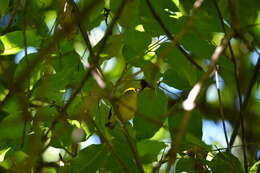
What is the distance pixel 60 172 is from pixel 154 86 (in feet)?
0.95

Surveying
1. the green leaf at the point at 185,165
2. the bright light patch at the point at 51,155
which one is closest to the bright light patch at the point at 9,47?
the green leaf at the point at 185,165

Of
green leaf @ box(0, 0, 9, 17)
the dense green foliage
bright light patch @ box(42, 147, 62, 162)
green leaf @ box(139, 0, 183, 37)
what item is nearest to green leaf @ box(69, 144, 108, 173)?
the dense green foliage

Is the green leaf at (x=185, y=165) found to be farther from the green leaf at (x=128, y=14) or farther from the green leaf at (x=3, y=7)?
the green leaf at (x=3, y=7)

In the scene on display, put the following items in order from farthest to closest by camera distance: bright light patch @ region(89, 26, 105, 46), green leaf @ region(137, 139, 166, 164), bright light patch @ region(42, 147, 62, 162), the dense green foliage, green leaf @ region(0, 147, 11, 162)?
bright light patch @ region(42, 147, 62, 162)
bright light patch @ region(89, 26, 105, 46)
green leaf @ region(0, 147, 11, 162)
the dense green foliage
green leaf @ region(137, 139, 166, 164)

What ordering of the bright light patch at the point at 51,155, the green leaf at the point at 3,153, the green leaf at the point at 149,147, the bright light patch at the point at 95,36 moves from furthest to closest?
the bright light patch at the point at 51,155 → the bright light patch at the point at 95,36 → the green leaf at the point at 3,153 → the green leaf at the point at 149,147

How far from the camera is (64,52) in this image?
1.44m

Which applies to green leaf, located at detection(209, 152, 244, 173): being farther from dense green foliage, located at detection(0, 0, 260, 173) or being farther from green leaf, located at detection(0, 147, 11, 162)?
green leaf, located at detection(0, 147, 11, 162)

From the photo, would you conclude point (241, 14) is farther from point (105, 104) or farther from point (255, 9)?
point (105, 104)

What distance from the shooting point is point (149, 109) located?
1.24 metres

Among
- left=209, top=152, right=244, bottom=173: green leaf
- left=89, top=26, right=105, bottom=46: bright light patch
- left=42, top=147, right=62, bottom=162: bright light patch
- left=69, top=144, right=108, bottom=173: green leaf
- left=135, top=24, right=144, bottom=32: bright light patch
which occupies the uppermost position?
left=135, top=24, right=144, bottom=32: bright light patch

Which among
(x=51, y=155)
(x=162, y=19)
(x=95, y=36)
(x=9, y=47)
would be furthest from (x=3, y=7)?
(x=51, y=155)

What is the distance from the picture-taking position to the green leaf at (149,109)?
1219 millimetres

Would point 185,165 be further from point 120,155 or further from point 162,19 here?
point 162,19

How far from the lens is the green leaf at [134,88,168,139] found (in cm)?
122
